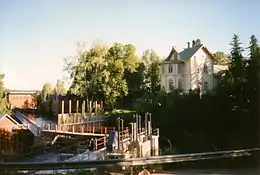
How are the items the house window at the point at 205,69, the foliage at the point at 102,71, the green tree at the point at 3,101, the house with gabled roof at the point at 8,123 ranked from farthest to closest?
→ the house window at the point at 205,69 < the foliage at the point at 102,71 < the house with gabled roof at the point at 8,123 < the green tree at the point at 3,101

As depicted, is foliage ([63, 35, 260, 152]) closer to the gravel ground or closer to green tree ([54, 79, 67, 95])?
green tree ([54, 79, 67, 95])

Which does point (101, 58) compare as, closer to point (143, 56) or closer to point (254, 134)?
point (143, 56)

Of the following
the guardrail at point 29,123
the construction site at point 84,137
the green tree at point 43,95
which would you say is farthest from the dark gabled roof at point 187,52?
the guardrail at point 29,123

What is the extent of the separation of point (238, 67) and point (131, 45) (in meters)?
0.77

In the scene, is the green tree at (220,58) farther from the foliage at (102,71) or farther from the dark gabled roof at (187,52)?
the foliage at (102,71)

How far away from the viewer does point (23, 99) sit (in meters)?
1.94

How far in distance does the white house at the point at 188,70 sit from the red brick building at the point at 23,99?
2.54 ft

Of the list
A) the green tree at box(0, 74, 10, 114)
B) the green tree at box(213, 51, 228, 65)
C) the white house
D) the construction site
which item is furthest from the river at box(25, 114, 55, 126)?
the green tree at box(213, 51, 228, 65)

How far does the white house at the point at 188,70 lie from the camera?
2.14 meters

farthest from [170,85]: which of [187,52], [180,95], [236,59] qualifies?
[236,59]

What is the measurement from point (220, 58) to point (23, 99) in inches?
48.6

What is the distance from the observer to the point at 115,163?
1.16 m

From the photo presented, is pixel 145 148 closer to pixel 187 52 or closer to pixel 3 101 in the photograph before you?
pixel 187 52

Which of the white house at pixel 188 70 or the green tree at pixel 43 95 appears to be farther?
the white house at pixel 188 70
